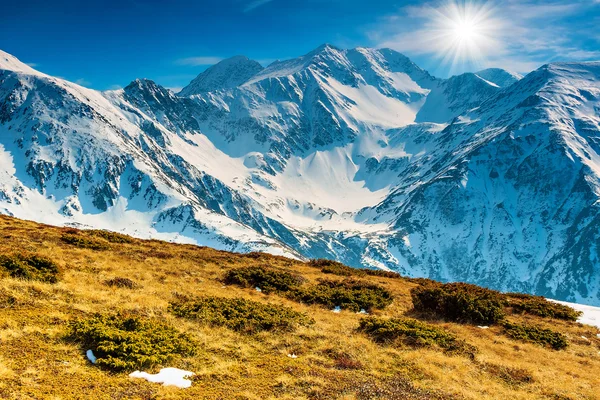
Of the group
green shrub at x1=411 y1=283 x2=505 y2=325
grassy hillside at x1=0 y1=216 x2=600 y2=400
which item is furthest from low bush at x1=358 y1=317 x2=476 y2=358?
green shrub at x1=411 y1=283 x2=505 y2=325

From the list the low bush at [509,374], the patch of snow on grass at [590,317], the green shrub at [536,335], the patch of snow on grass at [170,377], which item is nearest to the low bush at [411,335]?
the low bush at [509,374]

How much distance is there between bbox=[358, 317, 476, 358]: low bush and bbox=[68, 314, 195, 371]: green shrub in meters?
9.41

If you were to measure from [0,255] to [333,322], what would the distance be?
59.4 ft

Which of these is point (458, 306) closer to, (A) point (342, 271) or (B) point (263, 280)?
(B) point (263, 280)

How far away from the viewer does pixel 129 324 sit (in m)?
16.3

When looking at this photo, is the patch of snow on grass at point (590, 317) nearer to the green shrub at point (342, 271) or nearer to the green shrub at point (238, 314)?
the green shrub at point (342, 271)

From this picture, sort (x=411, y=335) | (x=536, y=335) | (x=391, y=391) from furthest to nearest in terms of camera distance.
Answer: (x=536, y=335)
(x=411, y=335)
(x=391, y=391)

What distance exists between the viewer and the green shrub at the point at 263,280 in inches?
1131

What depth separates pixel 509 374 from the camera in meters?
17.2

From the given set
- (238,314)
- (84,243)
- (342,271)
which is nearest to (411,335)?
(238,314)

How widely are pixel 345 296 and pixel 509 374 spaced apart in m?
12.0

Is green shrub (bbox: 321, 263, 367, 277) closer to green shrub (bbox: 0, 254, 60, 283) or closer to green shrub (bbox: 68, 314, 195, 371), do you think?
green shrub (bbox: 68, 314, 195, 371)

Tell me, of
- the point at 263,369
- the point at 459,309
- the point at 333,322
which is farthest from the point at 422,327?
A: the point at 263,369

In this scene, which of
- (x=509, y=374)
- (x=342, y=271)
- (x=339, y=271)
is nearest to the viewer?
(x=509, y=374)
